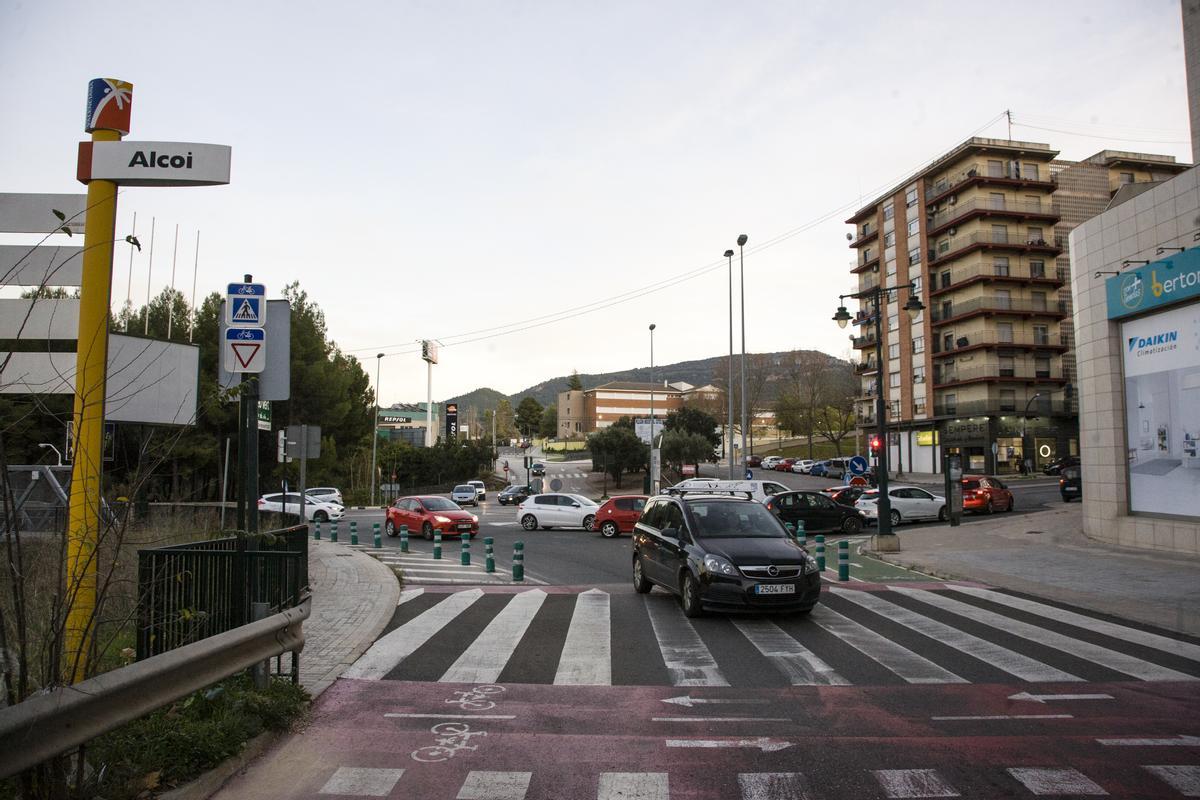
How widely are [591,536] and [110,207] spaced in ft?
70.3

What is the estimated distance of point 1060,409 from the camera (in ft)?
193

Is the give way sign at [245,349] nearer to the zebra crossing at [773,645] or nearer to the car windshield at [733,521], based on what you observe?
the zebra crossing at [773,645]

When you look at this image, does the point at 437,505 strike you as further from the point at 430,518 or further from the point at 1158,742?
the point at 1158,742

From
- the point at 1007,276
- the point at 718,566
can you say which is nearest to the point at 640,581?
the point at 718,566

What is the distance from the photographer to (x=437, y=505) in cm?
2550

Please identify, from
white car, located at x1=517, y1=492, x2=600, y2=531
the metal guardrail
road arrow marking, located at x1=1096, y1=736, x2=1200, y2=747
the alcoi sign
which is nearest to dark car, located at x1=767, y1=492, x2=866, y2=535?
white car, located at x1=517, y1=492, x2=600, y2=531

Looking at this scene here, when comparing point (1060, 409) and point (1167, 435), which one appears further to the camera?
point (1060, 409)

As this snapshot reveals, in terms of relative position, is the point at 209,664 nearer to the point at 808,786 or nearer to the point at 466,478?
the point at 808,786

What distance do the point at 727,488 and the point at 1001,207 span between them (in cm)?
4468

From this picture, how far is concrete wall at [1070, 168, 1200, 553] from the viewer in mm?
15711

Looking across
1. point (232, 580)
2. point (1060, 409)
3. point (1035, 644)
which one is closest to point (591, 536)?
point (1035, 644)

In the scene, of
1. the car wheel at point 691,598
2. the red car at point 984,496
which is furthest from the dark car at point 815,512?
the car wheel at point 691,598

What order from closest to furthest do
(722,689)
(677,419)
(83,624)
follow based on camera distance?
(83,624), (722,689), (677,419)

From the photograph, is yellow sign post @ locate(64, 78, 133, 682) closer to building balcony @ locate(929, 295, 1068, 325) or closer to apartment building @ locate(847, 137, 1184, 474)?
apartment building @ locate(847, 137, 1184, 474)
